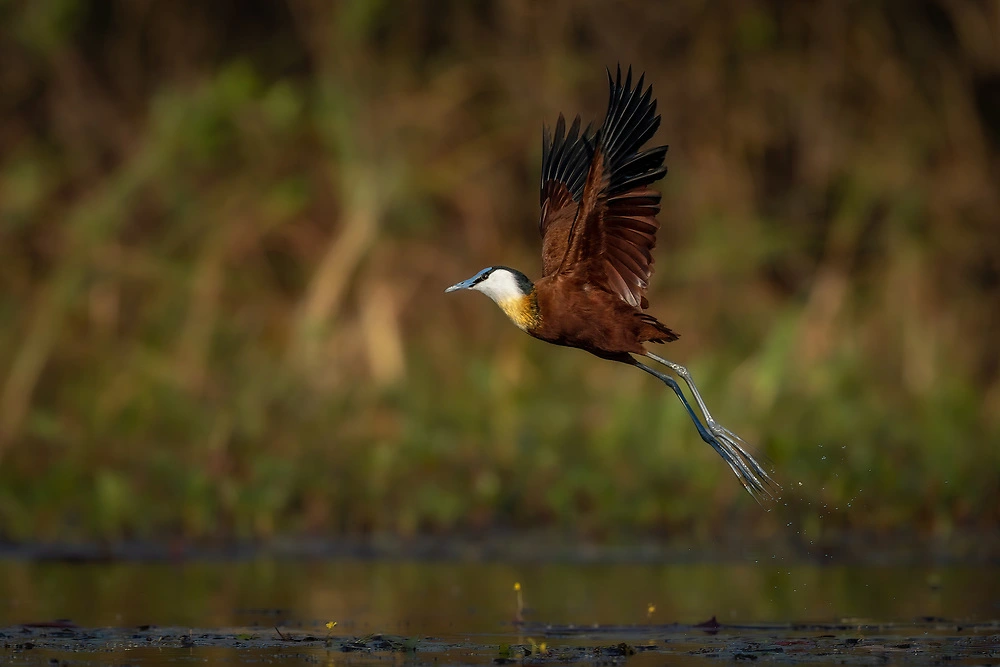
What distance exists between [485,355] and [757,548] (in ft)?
10.6

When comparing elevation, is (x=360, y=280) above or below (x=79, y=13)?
below

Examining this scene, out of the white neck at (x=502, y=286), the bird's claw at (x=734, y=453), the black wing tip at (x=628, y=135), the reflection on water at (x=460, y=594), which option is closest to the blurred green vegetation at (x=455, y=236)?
the reflection on water at (x=460, y=594)

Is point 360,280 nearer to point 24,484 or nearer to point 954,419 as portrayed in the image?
point 24,484

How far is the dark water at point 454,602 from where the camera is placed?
20.3 feet

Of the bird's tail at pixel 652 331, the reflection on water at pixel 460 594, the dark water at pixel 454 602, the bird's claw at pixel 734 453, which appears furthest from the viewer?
the bird's claw at pixel 734 453

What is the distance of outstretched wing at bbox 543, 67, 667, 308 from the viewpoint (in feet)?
20.3

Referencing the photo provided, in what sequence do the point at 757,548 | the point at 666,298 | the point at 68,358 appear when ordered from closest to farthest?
the point at 757,548
the point at 68,358
the point at 666,298

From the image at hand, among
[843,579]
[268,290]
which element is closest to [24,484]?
[268,290]

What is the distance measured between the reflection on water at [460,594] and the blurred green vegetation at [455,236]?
3.67 ft

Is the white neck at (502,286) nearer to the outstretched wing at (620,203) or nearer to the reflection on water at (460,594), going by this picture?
the outstretched wing at (620,203)

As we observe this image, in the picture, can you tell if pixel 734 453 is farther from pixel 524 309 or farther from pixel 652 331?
pixel 524 309

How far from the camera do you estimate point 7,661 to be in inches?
221

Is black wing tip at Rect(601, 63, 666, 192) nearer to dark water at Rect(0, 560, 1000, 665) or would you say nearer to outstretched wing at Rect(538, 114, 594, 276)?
outstretched wing at Rect(538, 114, 594, 276)

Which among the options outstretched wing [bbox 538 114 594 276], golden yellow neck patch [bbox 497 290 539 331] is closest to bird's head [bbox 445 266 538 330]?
golden yellow neck patch [bbox 497 290 539 331]
